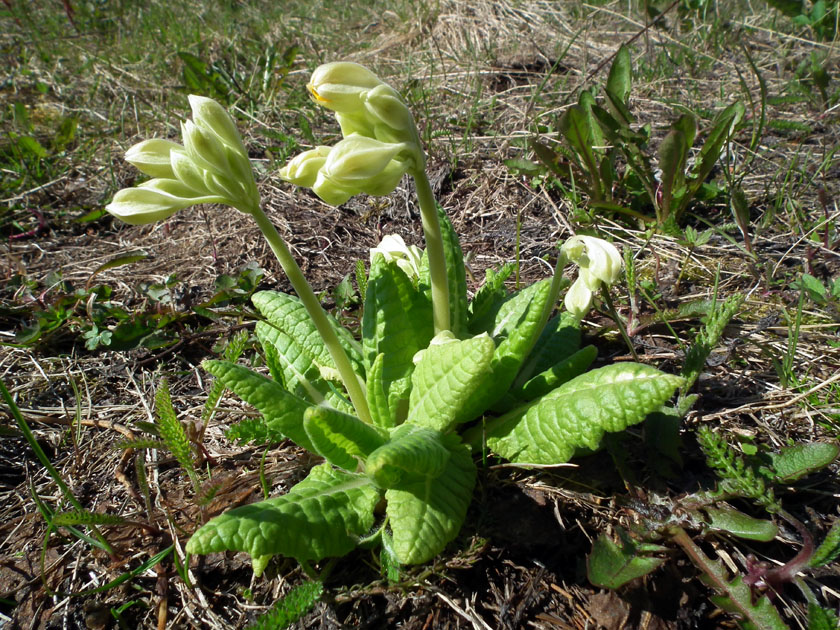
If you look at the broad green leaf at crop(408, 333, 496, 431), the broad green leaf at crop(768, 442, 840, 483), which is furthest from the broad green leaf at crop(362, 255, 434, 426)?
the broad green leaf at crop(768, 442, 840, 483)

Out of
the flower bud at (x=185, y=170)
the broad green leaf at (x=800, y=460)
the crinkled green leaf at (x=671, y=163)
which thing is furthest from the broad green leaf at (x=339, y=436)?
the crinkled green leaf at (x=671, y=163)

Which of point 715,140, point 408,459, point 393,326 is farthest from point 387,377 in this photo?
point 715,140

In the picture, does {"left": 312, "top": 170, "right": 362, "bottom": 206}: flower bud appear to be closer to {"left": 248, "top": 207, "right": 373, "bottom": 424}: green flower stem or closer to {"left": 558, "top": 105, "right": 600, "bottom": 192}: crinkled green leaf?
{"left": 248, "top": 207, "right": 373, "bottom": 424}: green flower stem

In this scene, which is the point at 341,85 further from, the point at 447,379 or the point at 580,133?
the point at 580,133

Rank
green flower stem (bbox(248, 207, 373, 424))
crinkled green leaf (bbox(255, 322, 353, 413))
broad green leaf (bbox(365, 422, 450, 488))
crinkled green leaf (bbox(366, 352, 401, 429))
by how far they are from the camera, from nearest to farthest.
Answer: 1. broad green leaf (bbox(365, 422, 450, 488))
2. green flower stem (bbox(248, 207, 373, 424))
3. crinkled green leaf (bbox(366, 352, 401, 429))
4. crinkled green leaf (bbox(255, 322, 353, 413))

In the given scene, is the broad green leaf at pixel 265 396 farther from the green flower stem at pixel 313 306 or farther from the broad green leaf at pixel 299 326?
the broad green leaf at pixel 299 326

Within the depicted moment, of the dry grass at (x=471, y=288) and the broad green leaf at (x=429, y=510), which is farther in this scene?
the dry grass at (x=471, y=288)

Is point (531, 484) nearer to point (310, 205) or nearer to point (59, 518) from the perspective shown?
point (59, 518)
